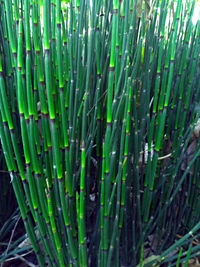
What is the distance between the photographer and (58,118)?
82 centimetres

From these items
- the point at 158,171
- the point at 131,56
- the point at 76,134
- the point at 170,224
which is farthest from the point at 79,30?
the point at 170,224

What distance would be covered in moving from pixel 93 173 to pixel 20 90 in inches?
21.9

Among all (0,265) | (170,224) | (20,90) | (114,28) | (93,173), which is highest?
(114,28)

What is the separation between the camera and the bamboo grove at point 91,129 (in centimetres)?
66

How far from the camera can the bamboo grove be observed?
0.66 m

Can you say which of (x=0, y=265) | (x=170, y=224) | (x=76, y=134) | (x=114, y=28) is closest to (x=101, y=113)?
(x=76, y=134)

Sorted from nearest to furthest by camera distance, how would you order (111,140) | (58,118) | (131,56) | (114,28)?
(114,28) → (111,140) → (58,118) → (131,56)

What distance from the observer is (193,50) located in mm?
1057

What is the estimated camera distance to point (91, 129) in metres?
0.87

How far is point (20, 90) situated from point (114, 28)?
0.26 m

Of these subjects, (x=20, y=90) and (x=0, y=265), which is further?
(x=0, y=265)

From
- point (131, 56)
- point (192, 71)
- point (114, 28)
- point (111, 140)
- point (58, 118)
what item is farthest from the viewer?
point (192, 71)

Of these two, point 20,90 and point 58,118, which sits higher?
point 20,90

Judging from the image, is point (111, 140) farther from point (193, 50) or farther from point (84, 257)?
point (193, 50)
